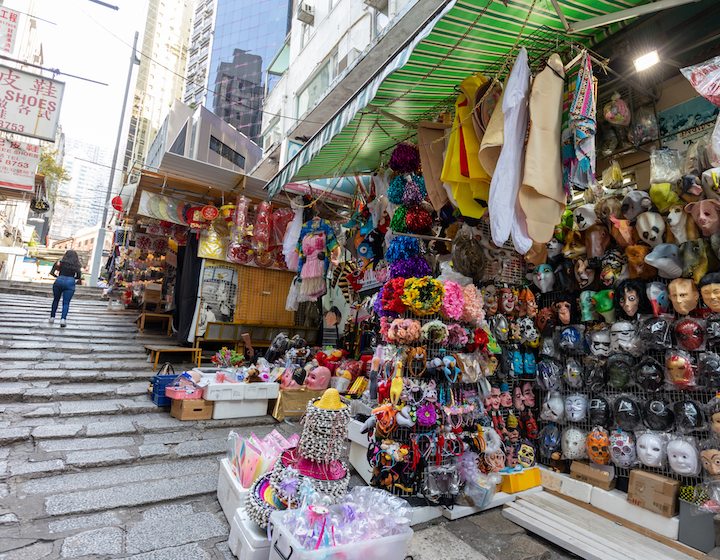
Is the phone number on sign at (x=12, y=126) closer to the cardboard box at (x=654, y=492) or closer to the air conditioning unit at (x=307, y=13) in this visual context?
the air conditioning unit at (x=307, y=13)

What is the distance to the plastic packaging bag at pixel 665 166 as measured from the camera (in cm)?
310

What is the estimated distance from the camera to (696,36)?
323cm

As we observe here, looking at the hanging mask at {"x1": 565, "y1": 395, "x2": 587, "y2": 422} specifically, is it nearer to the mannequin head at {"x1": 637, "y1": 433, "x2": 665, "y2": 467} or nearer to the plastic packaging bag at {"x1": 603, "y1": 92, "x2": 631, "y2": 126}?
the mannequin head at {"x1": 637, "y1": 433, "x2": 665, "y2": 467}

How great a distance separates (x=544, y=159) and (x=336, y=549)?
8.50 feet

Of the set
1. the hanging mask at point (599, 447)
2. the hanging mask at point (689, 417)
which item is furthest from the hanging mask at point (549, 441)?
the hanging mask at point (689, 417)

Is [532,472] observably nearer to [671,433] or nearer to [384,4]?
[671,433]

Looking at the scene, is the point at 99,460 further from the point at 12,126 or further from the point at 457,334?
the point at 12,126

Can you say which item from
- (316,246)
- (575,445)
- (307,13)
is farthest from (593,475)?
(307,13)

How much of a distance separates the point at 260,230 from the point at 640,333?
572cm

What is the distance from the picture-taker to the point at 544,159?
8.20 ft

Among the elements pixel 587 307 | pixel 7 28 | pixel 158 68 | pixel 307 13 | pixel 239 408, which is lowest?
pixel 239 408

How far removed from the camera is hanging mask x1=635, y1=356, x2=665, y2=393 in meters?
3.09

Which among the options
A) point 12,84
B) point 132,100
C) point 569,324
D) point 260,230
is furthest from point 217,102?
point 569,324

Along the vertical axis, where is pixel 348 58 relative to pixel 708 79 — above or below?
above
